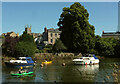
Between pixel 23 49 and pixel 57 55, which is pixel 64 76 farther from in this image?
pixel 57 55

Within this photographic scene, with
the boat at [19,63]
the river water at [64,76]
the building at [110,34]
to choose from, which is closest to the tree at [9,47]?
the boat at [19,63]

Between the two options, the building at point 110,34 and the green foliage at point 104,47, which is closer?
the green foliage at point 104,47

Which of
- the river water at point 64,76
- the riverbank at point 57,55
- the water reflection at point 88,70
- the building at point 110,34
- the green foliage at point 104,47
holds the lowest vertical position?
the water reflection at point 88,70

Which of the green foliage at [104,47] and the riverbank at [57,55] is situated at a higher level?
the green foliage at [104,47]

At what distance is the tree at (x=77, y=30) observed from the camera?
220ft

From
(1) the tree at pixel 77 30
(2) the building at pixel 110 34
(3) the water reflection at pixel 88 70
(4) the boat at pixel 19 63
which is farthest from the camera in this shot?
(2) the building at pixel 110 34

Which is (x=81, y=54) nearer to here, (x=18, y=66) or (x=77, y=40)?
(x=77, y=40)

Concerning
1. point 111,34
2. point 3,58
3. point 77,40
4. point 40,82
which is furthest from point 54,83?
point 111,34

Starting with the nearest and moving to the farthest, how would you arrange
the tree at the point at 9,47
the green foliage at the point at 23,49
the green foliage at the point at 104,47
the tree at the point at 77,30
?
the green foliage at the point at 23,49 → the tree at the point at 9,47 → the tree at the point at 77,30 → the green foliage at the point at 104,47

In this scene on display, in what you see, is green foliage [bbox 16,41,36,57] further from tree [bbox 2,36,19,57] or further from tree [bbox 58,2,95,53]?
tree [bbox 58,2,95,53]

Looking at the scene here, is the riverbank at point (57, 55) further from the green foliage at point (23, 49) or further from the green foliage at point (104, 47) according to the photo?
the green foliage at point (104, 47)

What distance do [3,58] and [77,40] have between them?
25.4m

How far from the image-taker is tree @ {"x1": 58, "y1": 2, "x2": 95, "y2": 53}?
67.2 meters

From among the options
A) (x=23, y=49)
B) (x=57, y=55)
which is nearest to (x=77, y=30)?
(x=57, y=55)
